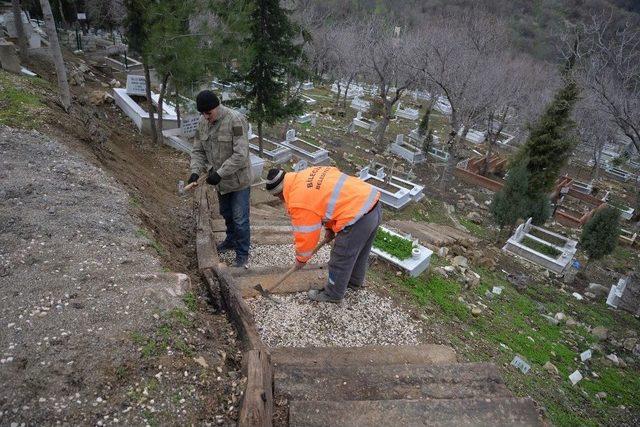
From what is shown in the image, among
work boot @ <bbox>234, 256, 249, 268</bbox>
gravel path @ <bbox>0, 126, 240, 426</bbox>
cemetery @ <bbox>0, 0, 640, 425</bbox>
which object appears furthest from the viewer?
work boot @ <bbox>234, 256, 249, 268</bbox>

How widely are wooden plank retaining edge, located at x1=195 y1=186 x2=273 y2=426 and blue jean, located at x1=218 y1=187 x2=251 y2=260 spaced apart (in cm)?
36

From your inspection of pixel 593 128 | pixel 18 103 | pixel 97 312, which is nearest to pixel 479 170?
pixel 593 128

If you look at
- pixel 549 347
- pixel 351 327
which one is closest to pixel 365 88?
pixel 549 347

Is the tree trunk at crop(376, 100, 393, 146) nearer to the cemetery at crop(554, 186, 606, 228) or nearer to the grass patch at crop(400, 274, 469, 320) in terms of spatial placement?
the cemetery at crop(554, 186, 606, 228)

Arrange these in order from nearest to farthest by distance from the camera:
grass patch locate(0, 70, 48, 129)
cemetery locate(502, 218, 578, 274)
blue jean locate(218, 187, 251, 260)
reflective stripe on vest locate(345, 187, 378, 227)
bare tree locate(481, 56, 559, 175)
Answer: reflective stripe on vest locate(345, 187, 378, 227) → blue jean locate(218, 187, 251, 260) → grass patch locate(0, 70, 48, 129) → cemetery locate(502, 218, 578, 274) → bare tree locate(481, 56, 559, 175)

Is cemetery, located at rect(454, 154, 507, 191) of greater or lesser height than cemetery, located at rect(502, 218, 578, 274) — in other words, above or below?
below

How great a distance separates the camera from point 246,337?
356cm

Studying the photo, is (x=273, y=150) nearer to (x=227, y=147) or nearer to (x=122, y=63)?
(x=122, y=63)

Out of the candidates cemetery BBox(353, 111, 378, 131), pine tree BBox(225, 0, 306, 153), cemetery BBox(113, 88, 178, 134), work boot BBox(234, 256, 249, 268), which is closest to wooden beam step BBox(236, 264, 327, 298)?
work boot BBox(234, 256, 249, 268)

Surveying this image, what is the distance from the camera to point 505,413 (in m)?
3.17

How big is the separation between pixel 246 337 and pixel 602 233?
12071 millimetres

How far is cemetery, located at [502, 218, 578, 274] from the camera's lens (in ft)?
41.7

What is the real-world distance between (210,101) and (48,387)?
3.11 meters

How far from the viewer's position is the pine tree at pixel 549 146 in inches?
577
